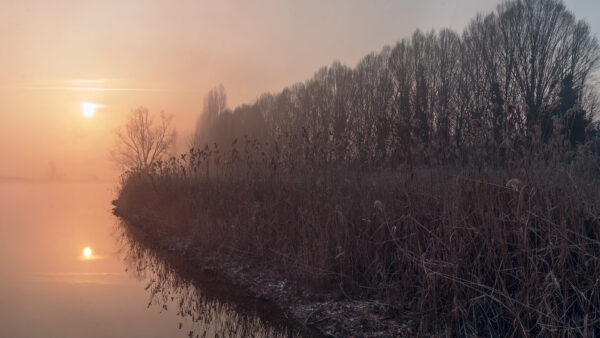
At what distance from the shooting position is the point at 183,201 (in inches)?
394

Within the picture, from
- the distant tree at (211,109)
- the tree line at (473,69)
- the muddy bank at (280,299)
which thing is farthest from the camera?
the distant tree at (211,109)

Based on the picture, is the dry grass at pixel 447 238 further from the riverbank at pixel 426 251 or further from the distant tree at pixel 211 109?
the distant tree at pixel 211 109

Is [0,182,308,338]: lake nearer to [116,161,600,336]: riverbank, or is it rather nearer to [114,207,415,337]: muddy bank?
[114,207,415,337]: muddy bank

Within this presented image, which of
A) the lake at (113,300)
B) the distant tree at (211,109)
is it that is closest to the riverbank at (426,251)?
the lake at (113,300)

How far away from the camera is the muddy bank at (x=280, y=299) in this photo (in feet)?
12.7

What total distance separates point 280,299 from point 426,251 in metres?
2.14

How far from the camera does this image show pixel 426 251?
12.0ft

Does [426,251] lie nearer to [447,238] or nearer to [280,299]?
[447,238]

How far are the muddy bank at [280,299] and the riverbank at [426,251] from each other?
0.02 meters

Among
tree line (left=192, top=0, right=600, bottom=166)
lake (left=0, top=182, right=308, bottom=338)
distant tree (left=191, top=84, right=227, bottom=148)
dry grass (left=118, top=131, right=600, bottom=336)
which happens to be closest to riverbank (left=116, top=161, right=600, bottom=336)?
dry grass (left=118, top=131, right=600, bottom=336)

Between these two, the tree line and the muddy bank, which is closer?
the muddy bank

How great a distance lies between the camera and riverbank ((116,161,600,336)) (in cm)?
314

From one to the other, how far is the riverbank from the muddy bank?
21 mm

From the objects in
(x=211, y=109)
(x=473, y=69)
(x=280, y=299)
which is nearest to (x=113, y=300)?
(x=280, y=299)
